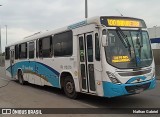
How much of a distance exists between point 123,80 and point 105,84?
23.3 inches

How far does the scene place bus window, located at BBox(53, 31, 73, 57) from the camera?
12056 mm

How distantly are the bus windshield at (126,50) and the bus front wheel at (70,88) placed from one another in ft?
8.86

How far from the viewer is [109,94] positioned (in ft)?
31.3

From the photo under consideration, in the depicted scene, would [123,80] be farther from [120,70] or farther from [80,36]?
[80,36]

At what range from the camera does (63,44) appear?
498 inches

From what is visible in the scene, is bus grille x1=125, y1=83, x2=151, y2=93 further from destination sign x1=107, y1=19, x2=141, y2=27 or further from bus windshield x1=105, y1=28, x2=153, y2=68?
destination sign x1=107, y1=19, x2=141, y2=27

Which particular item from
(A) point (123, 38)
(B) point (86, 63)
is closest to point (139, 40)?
(A) point (123, 38)

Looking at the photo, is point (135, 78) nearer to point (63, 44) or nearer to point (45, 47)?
point (63, 44)

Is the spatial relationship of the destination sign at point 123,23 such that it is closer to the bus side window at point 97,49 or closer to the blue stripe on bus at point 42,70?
the bus side window at point 97,49

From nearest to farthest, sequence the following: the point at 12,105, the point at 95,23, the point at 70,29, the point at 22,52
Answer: the point at 95,23 → the point at 12,105 → the point at 70,29 → the point at 22,52

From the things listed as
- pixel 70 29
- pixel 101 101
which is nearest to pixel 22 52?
pixel 70 29

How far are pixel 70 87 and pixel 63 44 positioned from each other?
188 cm


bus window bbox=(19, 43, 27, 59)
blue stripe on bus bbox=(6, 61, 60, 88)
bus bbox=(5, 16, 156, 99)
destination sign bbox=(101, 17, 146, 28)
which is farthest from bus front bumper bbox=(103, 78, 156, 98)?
bus window bbox=(19, 43, 27, 59)

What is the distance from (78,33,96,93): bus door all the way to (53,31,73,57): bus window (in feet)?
2.83
